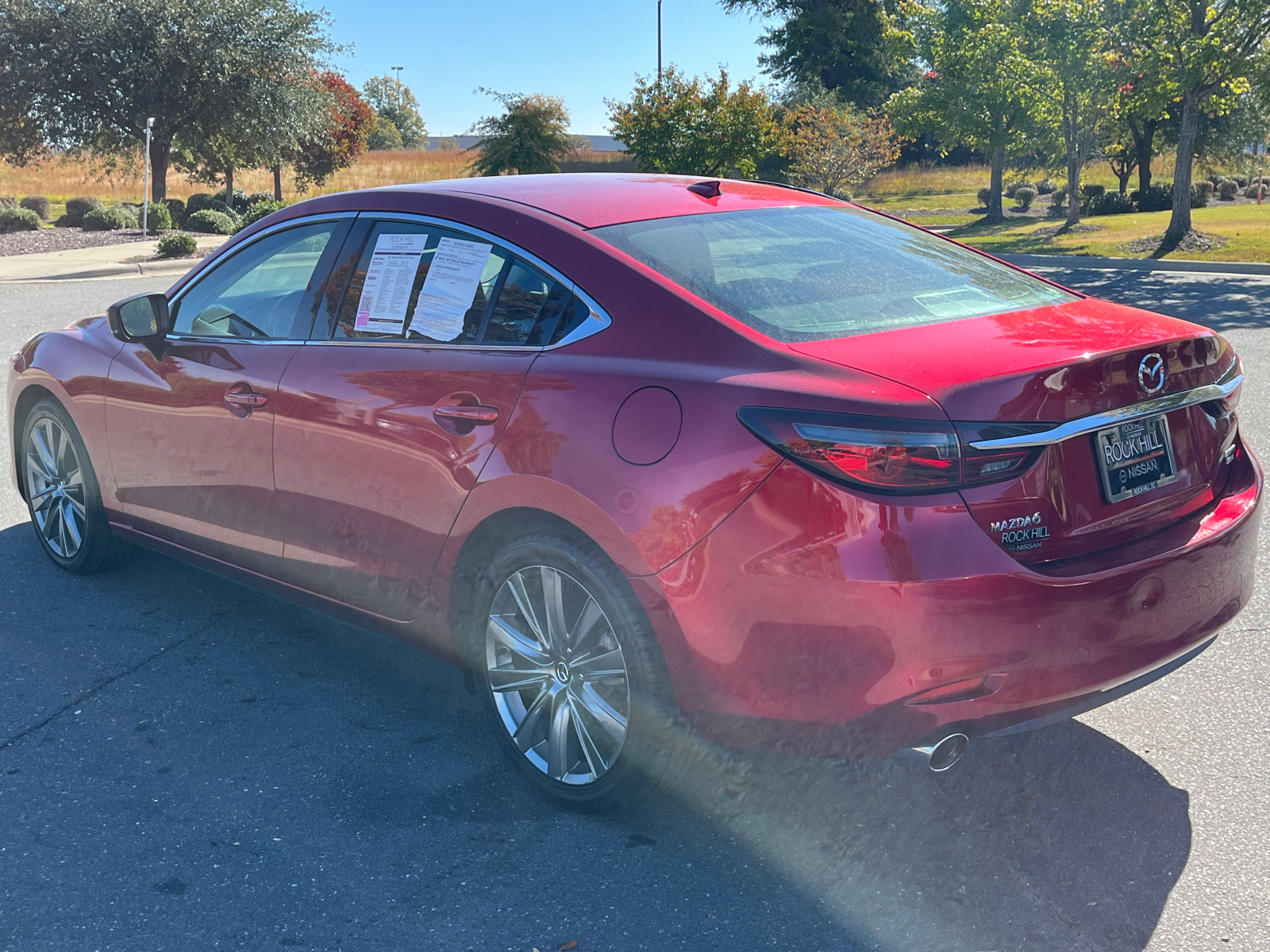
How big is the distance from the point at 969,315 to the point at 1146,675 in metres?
1.06

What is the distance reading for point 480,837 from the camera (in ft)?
10.5

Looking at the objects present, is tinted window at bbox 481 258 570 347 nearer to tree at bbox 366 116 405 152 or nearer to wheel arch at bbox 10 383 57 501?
wheel arch at bbox 10 383 57 501

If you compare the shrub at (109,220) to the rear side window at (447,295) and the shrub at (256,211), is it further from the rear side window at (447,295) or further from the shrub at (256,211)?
the rear side window at (447,295)

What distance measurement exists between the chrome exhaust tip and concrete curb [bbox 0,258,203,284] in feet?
63.0

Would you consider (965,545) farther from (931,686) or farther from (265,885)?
(265,885)

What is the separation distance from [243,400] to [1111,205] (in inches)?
1420

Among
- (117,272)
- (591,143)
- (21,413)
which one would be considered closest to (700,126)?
(117,272)

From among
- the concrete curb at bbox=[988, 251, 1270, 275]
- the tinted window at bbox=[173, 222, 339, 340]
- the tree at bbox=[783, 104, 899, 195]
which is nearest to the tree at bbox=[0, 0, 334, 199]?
the tree at bbox=[783, 104, 899, 195]

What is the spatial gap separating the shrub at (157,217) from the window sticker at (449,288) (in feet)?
85.7

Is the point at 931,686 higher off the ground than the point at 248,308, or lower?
lower

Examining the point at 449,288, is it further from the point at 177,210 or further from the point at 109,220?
the point at 177,210

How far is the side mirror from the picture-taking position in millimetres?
4527

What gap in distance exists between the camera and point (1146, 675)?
2.99 metres

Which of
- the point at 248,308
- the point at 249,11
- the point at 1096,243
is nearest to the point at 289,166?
the point at 249,11
